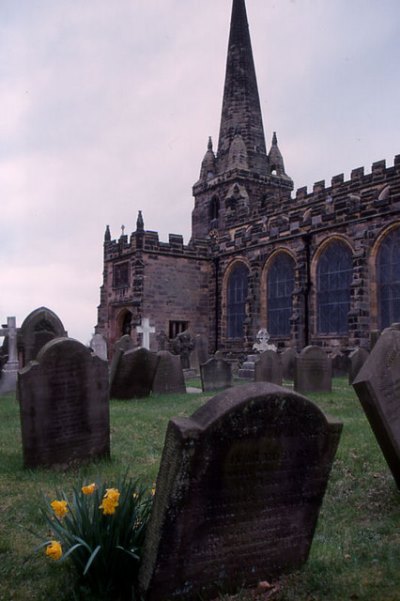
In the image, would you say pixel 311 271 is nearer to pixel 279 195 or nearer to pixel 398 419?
pixel 279 195

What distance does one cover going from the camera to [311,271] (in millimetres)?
21516

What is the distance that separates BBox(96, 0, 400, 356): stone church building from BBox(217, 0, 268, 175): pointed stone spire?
0.27ft

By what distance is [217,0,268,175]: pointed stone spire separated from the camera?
34.8m

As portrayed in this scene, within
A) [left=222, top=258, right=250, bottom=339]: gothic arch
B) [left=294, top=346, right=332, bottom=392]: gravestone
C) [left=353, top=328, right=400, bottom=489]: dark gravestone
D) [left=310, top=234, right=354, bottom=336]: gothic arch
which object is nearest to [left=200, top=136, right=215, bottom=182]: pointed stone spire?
[left=222, top=258, right=250, bottom=339]: gothic arch

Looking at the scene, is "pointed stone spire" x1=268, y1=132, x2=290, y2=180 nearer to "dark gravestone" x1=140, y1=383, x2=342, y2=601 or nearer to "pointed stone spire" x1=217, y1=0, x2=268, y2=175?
"pointed stone spire" x1=217, y1=0, x2=268, y2=175

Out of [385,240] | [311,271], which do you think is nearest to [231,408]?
[385,240]

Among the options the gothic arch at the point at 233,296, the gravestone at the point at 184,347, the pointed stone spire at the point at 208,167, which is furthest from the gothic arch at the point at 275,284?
the pointed stone spire at the point at 208,167

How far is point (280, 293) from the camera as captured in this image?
76.9 feet

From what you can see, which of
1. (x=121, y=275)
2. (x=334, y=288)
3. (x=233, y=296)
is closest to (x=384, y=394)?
(x=334, y=288)

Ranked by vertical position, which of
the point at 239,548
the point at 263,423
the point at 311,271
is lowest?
the point at 239,548

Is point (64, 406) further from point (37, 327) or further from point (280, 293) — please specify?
point (280, 293)

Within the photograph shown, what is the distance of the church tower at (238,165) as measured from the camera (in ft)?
109

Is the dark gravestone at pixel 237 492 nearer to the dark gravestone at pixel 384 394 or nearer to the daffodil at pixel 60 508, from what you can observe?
the daffodil at pixel 60 508

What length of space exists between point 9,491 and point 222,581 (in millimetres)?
2598
